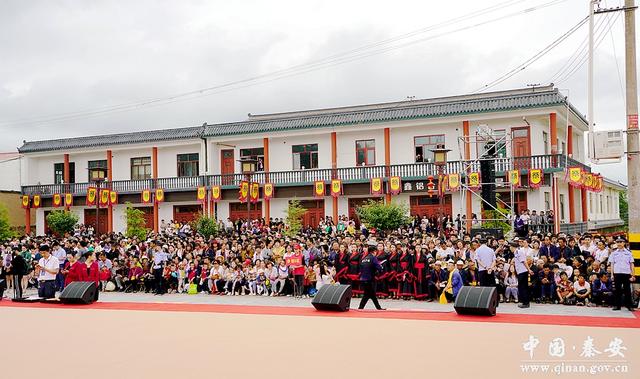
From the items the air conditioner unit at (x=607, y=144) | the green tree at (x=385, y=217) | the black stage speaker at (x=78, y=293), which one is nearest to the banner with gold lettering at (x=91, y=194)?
the green tree at (x=385, y=217)

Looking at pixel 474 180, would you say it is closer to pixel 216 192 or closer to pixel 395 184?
pixel 395 184

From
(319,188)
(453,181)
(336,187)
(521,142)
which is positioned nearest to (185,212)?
(319,188)

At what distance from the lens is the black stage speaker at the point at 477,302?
40.2ft

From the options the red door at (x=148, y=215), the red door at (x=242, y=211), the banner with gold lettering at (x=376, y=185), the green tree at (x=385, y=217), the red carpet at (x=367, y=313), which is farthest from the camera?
the red door at (x=148, y=215)

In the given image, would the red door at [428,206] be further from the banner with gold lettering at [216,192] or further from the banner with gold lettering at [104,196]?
the banner with gold lettering at [104,196]

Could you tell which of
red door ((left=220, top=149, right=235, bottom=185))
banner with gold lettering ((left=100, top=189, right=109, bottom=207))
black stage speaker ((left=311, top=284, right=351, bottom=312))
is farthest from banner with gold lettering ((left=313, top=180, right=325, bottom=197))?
black stage speaker ((left=311, top=284, right=351, bottom=312))

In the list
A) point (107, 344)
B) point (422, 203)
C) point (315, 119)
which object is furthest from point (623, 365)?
point (315, 119)

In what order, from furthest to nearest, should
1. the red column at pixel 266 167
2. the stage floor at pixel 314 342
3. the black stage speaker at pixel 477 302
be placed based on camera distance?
the red column at pixel 266 167 → the black stage speaker at pixel 477 302 → the stage floor at pixel 314 342

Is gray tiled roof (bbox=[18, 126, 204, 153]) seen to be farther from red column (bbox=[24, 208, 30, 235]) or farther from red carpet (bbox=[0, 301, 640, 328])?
red carpet (bbox=[0, 301, 640, 328])

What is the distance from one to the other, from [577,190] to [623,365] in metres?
28.7

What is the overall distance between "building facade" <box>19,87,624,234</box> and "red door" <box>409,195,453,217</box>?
0.05 metres

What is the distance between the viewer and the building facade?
29891mm

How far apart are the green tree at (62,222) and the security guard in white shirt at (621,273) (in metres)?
32.9

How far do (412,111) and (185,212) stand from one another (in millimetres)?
15715
